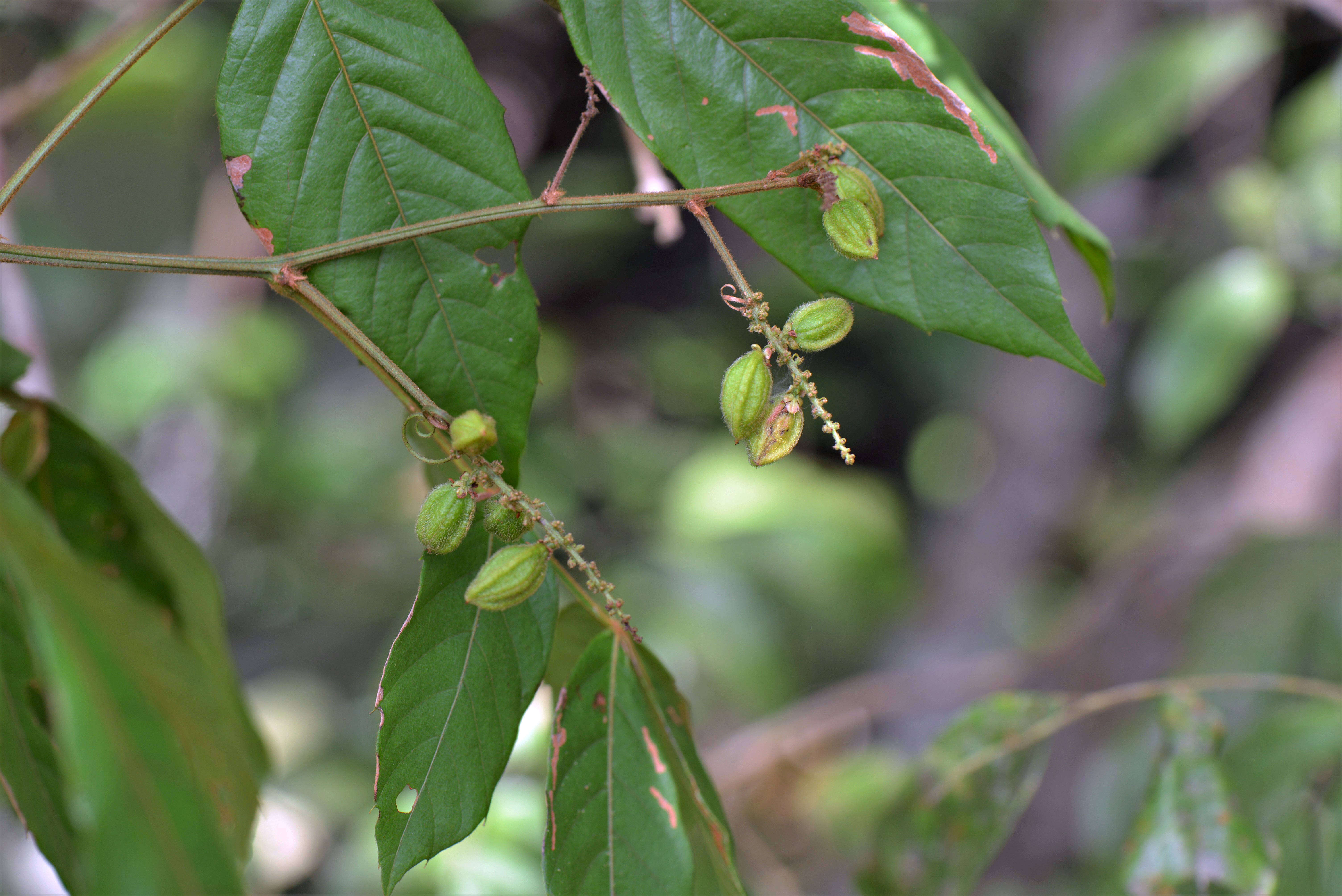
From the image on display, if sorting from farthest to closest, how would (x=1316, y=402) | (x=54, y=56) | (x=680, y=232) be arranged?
1. (x=1316, y=402)
2. (x=54, y=56)
3. (x=680, y=232)

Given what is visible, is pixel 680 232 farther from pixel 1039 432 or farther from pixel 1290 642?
pixel 1039 432

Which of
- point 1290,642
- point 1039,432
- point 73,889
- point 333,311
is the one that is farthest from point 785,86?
point 1039,432

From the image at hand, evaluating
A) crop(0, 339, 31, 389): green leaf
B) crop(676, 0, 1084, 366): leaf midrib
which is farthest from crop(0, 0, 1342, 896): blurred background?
crop(676, 0, 1084, 366): leaf midrib

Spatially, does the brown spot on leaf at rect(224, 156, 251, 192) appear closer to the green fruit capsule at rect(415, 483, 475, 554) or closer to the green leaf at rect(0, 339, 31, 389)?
the green fruit capsule at rect(415, 483, 475, 554)

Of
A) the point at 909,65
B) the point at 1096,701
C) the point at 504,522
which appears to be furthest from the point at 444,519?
the point at 1096,701

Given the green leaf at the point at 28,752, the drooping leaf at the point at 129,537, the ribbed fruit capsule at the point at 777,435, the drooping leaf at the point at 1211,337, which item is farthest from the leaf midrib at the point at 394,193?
the drooping leaf at the point at 1211,337

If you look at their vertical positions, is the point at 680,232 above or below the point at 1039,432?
above
